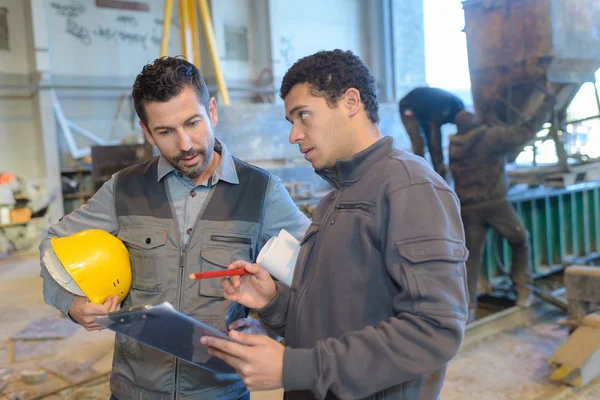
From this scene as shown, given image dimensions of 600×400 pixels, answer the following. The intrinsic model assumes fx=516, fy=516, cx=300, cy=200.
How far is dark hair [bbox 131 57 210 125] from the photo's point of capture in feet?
5.28

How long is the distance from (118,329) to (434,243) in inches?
28.8

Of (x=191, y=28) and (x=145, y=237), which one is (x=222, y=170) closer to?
(x=145, y=237)

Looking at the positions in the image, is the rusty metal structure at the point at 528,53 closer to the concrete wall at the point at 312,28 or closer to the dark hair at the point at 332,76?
the dark hair at the point at 332,76

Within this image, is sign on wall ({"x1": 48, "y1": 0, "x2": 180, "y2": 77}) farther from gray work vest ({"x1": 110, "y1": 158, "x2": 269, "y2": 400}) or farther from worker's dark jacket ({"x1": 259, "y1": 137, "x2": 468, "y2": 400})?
worker's dark jacket ({"x1": 259, "y1": 137, "x2": 468, "y2": 400})

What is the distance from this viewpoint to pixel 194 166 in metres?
1.66

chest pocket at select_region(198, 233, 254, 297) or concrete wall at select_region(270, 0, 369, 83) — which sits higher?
concrete wall at select_region(270, 0, 369, 83)

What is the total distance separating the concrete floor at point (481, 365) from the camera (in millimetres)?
3402

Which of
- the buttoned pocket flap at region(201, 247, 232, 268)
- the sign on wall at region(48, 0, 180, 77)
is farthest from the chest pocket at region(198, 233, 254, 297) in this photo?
the sign on wall at region(48, 0, 180, 77)

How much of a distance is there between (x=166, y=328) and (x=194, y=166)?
2.13 ft

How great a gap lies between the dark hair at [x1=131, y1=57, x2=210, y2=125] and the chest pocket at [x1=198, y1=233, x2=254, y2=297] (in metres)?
0.46

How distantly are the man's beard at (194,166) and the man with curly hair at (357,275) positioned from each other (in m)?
0.44

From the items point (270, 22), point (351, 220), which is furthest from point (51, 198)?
point (351, 220)

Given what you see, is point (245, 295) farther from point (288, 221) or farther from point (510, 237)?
point (510, 237)

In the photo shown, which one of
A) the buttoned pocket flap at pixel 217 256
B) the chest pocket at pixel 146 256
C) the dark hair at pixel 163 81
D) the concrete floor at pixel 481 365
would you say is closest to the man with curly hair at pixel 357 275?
the buttoned pocket flap at pixel 217 256
